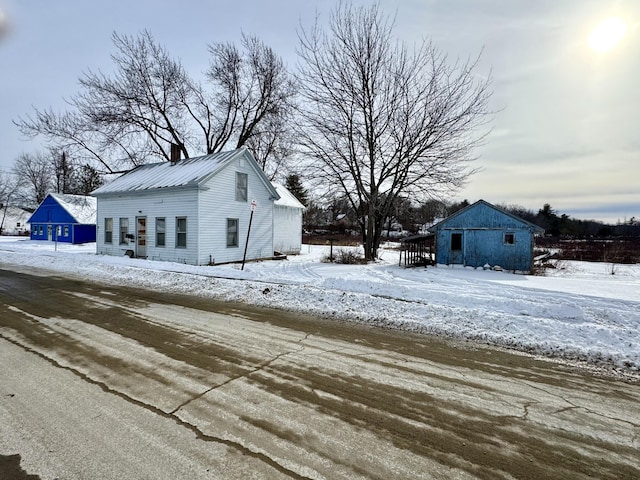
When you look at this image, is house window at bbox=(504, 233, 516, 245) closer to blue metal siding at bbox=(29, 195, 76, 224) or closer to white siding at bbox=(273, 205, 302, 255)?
white siding at bbox=(273, 205, 302, 255)

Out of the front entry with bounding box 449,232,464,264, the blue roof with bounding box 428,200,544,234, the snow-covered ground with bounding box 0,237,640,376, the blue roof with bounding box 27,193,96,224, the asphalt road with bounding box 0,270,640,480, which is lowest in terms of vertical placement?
the asphalt road with bounding box 0,270,640,480

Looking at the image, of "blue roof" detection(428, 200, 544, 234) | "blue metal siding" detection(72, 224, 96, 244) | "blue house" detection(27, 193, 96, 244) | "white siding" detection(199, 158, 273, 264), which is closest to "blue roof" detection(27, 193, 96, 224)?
"blue house" detection(27, 193, 96, 244)

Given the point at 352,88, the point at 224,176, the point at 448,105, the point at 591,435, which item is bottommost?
the point at 591,435

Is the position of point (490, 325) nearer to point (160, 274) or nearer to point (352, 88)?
point (160, 274)

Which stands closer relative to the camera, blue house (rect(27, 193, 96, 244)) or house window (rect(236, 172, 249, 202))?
house window (rect(236, 172, 249, 202))

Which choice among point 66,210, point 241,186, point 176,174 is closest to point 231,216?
point 241,186

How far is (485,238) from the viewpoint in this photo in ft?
58.9

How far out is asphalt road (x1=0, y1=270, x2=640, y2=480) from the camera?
2.41 m

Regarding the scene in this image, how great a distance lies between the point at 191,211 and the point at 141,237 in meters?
4.25

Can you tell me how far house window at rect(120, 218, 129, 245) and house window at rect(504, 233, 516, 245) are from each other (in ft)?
66.0

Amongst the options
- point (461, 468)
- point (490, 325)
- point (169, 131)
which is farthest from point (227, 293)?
point (169, 131)

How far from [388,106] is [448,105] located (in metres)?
3.15

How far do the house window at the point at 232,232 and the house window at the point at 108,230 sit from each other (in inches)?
294

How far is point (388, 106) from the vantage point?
61.5 feet
